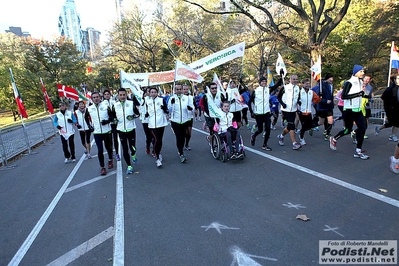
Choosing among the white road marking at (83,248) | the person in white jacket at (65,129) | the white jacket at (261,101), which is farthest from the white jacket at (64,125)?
the white road marking at (83,248)

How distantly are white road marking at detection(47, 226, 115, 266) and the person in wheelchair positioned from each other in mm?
3566

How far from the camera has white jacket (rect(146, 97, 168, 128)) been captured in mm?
7036

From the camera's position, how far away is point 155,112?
23.1 feet

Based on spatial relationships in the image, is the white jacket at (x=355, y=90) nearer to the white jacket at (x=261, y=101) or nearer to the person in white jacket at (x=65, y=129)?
the white jacket at (x=261, y=101)

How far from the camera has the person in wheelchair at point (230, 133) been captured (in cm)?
684

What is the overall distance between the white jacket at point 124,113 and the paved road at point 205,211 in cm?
108

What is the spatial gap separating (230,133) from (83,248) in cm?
425

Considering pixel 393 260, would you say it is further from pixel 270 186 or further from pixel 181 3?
pixel 181 3

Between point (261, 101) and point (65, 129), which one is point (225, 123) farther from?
point (65, 129)

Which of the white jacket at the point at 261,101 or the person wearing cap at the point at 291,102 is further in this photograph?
the white jacket at the point at 261,101

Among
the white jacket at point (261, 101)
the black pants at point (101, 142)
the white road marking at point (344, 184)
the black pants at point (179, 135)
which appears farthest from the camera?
the white jacket at point (261, 101)

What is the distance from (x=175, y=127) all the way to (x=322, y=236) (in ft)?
15.6

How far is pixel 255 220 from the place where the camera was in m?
3.92

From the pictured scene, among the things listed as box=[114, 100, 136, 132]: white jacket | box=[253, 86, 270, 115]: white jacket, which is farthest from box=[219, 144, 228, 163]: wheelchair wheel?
box=[114, 100, 136, 132]: white jacket
